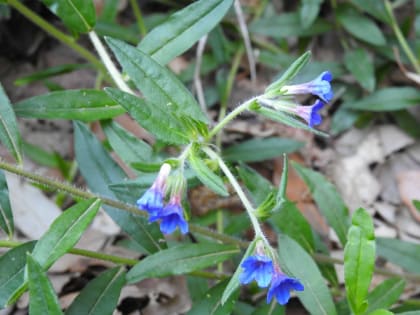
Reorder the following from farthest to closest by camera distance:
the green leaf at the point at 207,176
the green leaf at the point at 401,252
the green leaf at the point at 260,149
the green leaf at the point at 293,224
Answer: the green leaf at the point at 260,149
the green leaf at the point at 401,252
the green leaf at the point at 293,224
the green leaf at the point at 207,176

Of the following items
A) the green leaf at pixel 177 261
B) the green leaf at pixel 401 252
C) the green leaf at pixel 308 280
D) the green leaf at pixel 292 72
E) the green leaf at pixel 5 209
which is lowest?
the green leaf at pixel 401 252

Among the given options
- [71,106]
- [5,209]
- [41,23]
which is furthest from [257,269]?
[41,23]

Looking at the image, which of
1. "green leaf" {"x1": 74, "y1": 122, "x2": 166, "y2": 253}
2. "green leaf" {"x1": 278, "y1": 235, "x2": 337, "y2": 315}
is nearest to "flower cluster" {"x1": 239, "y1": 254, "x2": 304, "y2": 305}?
"green leaf" {"x1": 278, "y1": 235, "x2": 337, "y2": 315}

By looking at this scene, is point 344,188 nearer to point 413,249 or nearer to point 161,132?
point 413,249

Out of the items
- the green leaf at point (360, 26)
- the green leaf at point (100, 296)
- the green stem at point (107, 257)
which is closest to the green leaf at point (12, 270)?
the green stem at point (107, 257)

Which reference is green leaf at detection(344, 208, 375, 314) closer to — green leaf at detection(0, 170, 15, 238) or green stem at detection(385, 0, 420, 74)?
green leaf at detection(0, 170, 15, 238)

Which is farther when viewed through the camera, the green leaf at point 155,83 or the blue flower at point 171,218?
the green leaf at point 155,83

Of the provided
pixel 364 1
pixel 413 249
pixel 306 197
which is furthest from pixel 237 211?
pixel 364 1

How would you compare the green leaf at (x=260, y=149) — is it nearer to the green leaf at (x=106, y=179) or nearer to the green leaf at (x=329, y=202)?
the green leaf at (x=329, y=202)
